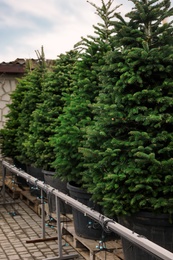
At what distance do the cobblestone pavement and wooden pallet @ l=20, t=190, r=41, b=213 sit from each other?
0.28 ft

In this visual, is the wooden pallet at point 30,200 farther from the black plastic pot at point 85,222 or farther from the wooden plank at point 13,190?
the black plastic pot at point 85,222

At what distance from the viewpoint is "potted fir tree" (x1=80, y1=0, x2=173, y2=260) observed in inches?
158

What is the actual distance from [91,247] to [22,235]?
77.2 inches

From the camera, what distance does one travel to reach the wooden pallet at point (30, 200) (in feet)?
26.9

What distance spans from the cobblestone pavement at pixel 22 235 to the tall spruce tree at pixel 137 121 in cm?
175

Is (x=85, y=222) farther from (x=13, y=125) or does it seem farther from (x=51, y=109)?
(x=13, y=125)

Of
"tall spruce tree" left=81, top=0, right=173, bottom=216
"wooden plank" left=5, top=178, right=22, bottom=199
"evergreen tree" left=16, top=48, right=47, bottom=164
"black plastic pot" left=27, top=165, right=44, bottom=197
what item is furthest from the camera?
"wooden plank" left=5, top=178, right=22, bottom=199

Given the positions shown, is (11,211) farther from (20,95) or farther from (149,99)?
(149,99)

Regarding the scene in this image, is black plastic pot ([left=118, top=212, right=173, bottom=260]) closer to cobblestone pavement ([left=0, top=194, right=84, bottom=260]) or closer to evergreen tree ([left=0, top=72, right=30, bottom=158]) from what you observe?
cobblestone pavement ([left=0, top=194, right=84, bottom=260])

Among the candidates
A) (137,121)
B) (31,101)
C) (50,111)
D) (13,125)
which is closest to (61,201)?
(50,111)

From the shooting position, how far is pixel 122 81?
4.26m

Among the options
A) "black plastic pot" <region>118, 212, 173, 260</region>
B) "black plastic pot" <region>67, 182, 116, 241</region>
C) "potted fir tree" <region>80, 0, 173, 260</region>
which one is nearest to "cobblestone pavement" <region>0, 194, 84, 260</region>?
"black plastic pot" <region>67, 182, 116, 241</region>

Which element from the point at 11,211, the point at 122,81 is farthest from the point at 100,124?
the point at 11,211

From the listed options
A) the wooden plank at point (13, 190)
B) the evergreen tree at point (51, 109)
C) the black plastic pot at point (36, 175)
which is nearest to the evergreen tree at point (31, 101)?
the black plastic pot at point (36, 175)
